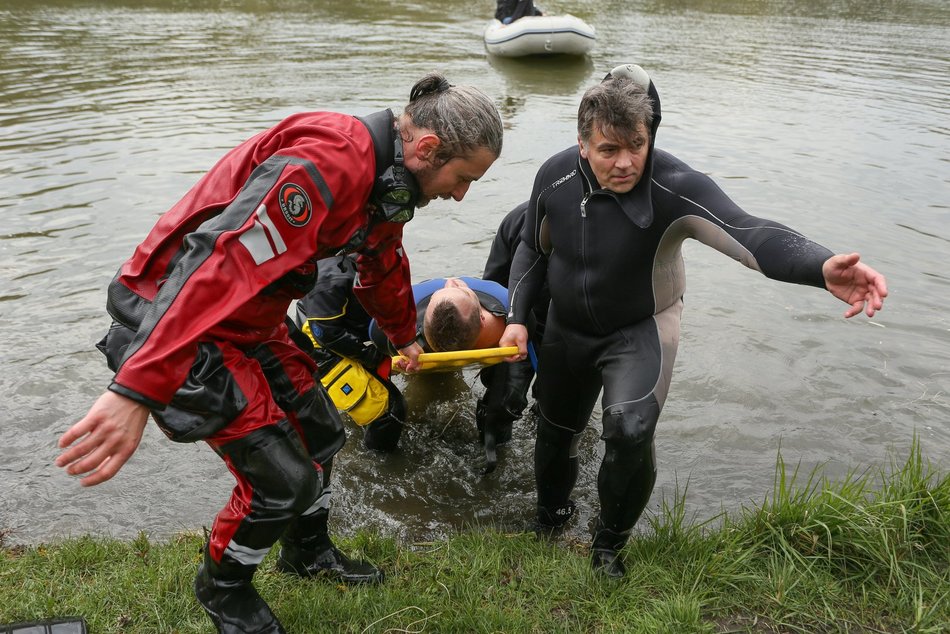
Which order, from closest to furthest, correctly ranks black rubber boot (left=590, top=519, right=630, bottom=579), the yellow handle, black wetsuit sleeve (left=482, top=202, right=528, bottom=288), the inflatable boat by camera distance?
black rubber boot (left=590, top=519, right=630, bottom=579), the yellow handle, black wetsuit sleeve (left=482, top=202, right=528, bottom=288), the inflatable boat

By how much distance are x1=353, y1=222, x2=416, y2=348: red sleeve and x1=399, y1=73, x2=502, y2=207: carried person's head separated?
0.37 meters

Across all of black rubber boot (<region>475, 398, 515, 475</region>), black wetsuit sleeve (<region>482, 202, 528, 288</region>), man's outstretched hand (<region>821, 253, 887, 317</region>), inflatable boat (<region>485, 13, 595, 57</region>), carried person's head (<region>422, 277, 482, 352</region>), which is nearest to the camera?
man's outstretched hand (<region>821, 253, 887, 317</region>)

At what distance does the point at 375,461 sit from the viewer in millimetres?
4902

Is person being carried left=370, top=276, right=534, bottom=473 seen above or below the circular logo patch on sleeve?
below

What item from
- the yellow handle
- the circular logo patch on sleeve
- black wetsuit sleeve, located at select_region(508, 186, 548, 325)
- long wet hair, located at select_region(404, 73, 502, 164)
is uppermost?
long wet hair, located at select_region(404, 73, 502, 164)

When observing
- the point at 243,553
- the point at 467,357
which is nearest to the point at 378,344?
the point at 467,357

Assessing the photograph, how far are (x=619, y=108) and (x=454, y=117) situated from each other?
761 millimetres

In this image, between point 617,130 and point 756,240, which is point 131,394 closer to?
point 617,130

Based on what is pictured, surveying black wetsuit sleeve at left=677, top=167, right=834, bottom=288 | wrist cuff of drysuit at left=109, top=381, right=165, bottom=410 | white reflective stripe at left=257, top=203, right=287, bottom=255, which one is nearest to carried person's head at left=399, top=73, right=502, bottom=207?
white reflective stripe at left=257, top=203, right=287, bottom=255

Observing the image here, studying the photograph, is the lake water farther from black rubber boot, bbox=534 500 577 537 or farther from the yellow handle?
the yellow handle

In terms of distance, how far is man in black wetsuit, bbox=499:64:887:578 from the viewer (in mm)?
3189

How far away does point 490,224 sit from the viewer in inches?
335

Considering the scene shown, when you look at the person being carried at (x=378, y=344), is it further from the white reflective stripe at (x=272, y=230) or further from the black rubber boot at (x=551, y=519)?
the white reflective stripe at (x=272, y=230)

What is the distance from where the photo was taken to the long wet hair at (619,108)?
3162mm
